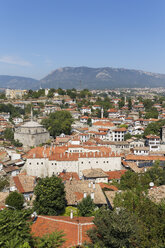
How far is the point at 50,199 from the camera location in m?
16.7

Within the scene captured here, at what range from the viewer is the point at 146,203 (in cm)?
1326

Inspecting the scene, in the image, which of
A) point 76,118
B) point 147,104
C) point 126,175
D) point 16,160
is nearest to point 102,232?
point 126,175

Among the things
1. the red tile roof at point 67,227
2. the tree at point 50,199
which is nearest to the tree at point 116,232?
the red tile roof at point 67,227

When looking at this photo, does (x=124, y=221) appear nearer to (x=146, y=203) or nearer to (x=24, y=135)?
(x=146, y=203)

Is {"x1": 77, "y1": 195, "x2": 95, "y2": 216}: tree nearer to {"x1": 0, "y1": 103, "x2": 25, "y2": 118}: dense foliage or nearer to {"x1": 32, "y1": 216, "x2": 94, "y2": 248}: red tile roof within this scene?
{"x1": 32, "y1": 216, "x2": 94, "y2": 248}: red tile roof

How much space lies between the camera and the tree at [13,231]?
31.4ft

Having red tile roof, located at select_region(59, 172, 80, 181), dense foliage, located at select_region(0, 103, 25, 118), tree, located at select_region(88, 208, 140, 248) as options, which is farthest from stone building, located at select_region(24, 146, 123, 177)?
dense foliage, located at select_region(0, 103, 25, 118)

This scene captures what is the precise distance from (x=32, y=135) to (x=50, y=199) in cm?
2853

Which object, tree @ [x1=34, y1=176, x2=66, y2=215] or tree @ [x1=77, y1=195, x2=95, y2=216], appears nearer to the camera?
tree @ [x1=77, y1=195, x2=95, y2=216]

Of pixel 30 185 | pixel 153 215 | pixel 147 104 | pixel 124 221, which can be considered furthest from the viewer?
pixel 147 104

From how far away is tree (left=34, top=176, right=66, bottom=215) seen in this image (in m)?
16.5

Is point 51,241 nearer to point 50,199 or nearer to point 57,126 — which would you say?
point 50,199

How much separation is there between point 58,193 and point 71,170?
9.95 metres

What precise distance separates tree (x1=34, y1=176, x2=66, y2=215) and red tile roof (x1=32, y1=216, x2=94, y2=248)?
3.41 meters
